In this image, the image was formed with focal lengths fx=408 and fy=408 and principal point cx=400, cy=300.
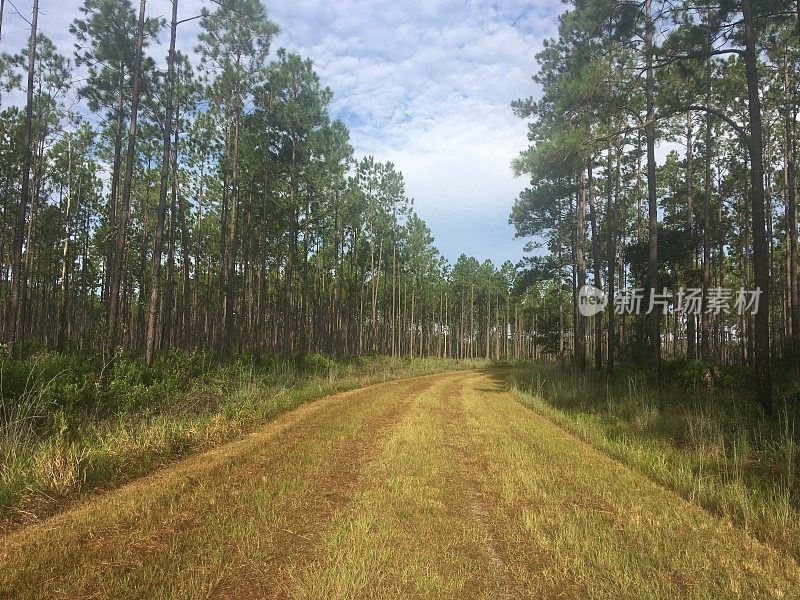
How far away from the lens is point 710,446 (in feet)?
22.4

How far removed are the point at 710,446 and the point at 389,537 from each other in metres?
6.20

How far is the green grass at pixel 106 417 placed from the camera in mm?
4672

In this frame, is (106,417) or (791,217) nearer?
(106,417)

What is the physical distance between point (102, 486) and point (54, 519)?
3.40 ft

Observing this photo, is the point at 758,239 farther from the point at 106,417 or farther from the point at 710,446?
the point at 106,417

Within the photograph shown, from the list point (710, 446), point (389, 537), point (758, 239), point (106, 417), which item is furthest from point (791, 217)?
point (106, 417)

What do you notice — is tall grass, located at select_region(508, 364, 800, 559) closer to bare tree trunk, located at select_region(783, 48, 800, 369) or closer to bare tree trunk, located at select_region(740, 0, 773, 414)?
bare tree trunk, located at select_region(740, 0, 773, 414)

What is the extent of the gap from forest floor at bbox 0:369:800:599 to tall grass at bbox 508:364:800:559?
393 millimetres

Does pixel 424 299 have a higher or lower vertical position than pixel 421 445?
higher

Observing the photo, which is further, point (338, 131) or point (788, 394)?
point (338, 131)

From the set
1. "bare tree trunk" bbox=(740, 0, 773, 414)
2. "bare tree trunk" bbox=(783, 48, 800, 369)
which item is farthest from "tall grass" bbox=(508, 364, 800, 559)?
"bare tree trunk" bbox=(783, 48, 800, 369)

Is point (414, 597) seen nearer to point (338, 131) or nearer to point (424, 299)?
point (338, 131)

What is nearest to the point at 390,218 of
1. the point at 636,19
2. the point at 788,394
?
the point at 636,19

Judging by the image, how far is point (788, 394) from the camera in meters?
8.58
